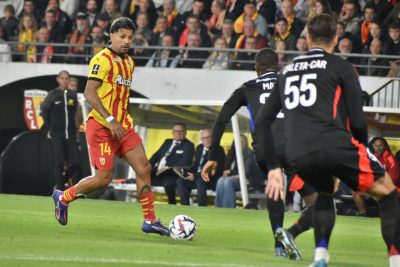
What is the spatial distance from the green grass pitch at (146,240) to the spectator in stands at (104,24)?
7.55 m

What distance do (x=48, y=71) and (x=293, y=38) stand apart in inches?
206

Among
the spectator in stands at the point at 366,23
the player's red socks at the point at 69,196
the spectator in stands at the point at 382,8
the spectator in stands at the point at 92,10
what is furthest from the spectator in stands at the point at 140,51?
the player's red socks at the point at 69,196

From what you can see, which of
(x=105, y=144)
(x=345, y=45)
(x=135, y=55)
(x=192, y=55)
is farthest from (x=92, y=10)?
(x=105, y=144)

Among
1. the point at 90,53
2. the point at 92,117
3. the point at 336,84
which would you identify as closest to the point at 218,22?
the point at 90,53

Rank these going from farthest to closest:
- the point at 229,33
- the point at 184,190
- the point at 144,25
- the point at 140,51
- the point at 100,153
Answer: the point at 144,25 < the point at 140,51 < the point at 229,33 < the point at 184,190 < the point at 100,153

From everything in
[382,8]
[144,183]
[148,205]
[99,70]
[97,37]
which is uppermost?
[382,8]

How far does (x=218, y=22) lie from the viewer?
2364 centimetres

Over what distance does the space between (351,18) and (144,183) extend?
10561mm

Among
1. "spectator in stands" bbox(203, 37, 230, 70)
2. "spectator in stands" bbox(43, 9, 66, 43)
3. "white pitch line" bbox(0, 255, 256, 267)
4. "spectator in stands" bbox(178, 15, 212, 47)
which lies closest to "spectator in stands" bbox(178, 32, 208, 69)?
"spectator in stands" bbox(178, 15, 212, 47)

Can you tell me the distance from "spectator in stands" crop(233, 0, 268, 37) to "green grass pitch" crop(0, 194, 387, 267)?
6295 millimetres

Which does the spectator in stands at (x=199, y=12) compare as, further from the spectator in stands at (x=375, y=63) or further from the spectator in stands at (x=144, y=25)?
the spectator in stands at (x=375, y=63)

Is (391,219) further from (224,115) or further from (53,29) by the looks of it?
(53,29)

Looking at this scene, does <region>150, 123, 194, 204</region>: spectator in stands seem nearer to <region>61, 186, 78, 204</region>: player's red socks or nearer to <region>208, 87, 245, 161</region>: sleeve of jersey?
<region>61, 186, 78, 204</region>: player's red socks

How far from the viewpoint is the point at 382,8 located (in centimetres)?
2194
